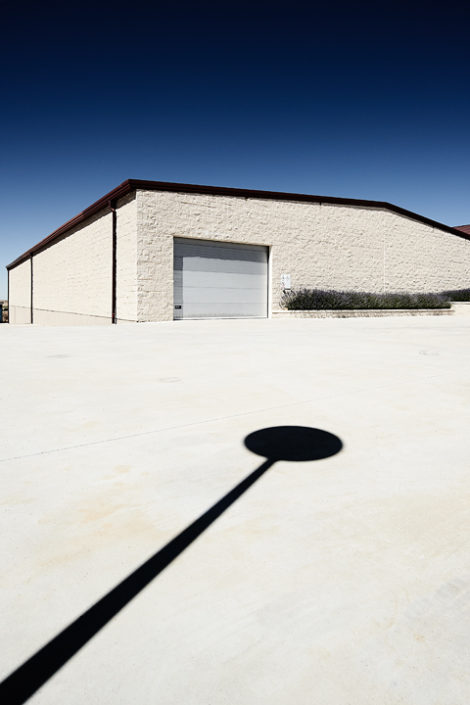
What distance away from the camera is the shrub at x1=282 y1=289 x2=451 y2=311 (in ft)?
64.1

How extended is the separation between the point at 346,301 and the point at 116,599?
1972cm

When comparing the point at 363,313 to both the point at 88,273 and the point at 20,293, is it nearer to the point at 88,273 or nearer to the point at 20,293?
the point at 88,273

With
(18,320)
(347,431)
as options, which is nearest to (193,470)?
(347,431)

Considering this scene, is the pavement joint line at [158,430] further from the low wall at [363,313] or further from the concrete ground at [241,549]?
the low wall at [363,313]

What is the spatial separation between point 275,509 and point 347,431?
4.72 ft

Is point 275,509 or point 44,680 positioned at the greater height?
point 275,509

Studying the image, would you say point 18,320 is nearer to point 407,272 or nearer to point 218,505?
point 407,272

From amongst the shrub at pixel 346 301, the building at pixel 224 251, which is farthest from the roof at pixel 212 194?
the shrub at pixel 346 301

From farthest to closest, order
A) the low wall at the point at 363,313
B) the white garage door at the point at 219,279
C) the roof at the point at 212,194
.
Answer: the low wall at the point at 363,313 < the white garage door at the point at 219,279 < the roof at the point at 212,194

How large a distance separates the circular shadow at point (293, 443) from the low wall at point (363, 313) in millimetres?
15693

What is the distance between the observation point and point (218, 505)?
243cm

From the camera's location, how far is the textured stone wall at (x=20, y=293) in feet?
112

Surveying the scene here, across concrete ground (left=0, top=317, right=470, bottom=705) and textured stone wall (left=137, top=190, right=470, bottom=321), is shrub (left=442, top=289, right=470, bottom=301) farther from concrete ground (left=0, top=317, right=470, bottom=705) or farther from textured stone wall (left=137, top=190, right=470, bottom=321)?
concrete ground (left=0, top=317, right=470, bottom=705)

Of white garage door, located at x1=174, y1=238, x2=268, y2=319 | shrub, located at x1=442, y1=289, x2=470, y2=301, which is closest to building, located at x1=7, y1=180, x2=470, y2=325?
white garage door, located at x1=174, y1=238, x2=268, y2=319
